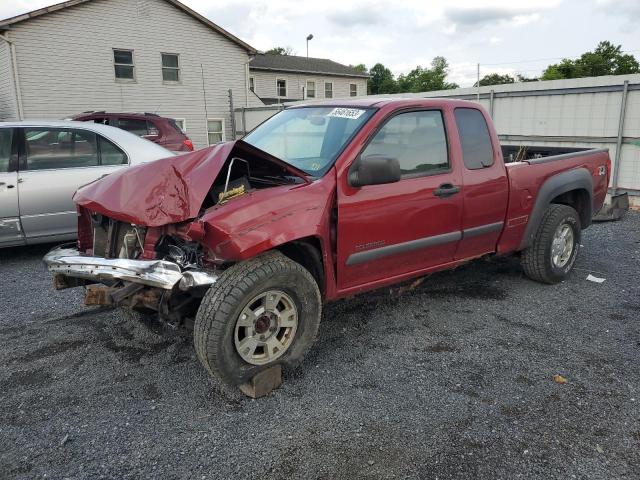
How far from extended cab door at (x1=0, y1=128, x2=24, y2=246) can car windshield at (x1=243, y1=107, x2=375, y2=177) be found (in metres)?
2.92

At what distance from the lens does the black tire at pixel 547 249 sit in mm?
5074

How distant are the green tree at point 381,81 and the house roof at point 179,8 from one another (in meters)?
41.0

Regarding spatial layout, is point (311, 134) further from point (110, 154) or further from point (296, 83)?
point (296, 83)

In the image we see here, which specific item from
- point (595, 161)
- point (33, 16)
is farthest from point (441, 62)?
point (595, 161)

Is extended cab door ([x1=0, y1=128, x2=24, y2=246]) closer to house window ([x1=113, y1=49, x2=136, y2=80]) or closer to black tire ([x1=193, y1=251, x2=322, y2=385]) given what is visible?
black tire ([x1=193, y1=251, x2=322, y2=385])

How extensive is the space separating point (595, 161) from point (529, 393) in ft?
11.1

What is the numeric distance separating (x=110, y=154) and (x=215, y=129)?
654 inches

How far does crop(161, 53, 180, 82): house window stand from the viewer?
20.5 metres

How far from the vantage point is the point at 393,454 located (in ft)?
8.69

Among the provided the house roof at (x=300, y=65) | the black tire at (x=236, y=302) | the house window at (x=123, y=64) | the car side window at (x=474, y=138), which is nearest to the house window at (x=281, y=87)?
the house roof at (x=300, y=65)

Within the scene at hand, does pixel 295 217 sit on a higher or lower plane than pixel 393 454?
higher

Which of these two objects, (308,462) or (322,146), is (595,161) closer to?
(322,146)

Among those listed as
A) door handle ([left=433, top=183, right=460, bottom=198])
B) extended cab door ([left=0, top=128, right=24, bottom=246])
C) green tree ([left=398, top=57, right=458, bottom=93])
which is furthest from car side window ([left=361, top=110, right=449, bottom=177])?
green tree ([left=398, top=57, right=458, bottom=93])

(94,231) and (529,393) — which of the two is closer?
(529,393)
